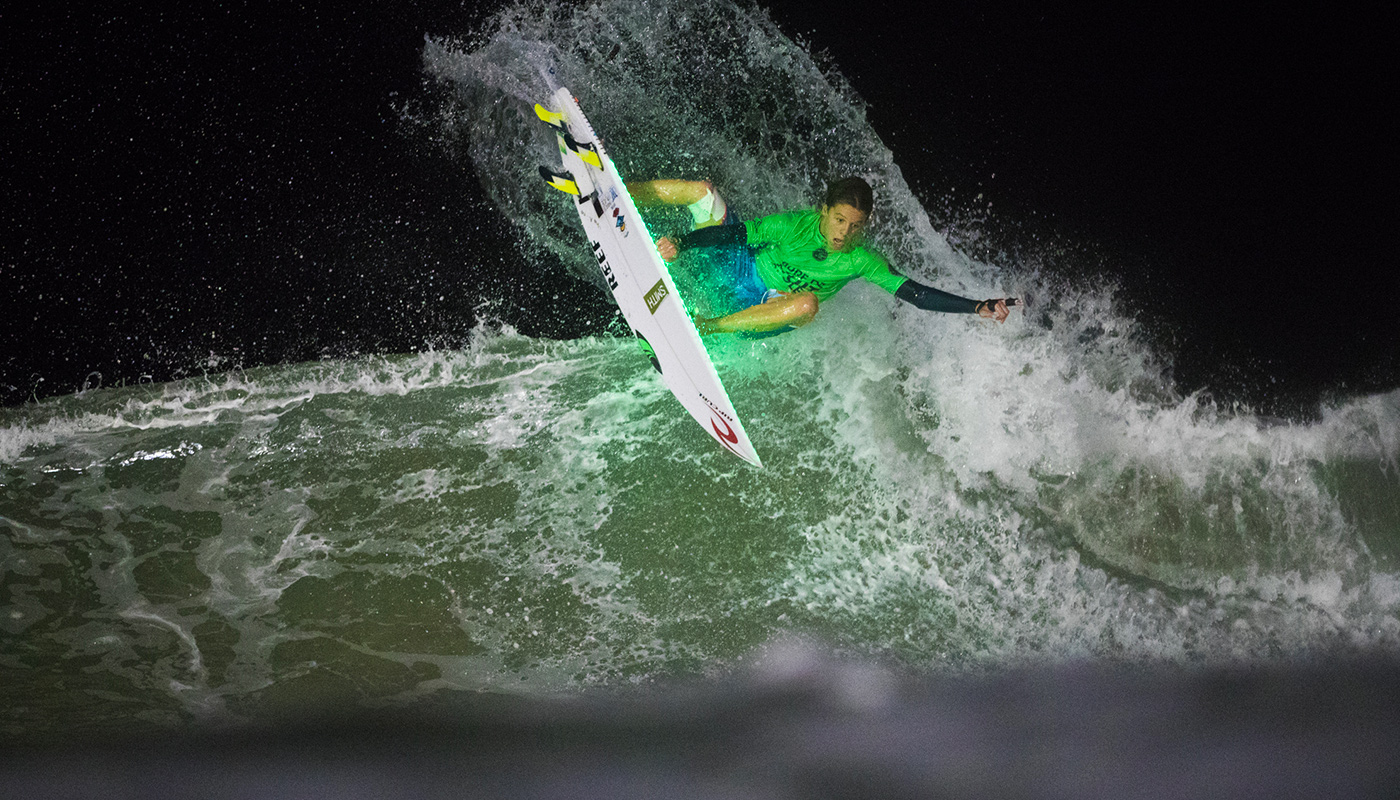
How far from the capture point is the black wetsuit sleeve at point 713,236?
159 inches

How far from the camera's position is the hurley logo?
3654 millimetres

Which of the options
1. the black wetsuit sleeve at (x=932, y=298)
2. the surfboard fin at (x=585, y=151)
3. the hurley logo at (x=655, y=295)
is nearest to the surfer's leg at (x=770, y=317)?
the hurley logo at (x=655, y=295)

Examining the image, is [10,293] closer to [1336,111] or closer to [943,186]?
[943,186]

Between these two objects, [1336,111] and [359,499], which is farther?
[1336,111]

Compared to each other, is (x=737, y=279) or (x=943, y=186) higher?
(x=943, y=186)

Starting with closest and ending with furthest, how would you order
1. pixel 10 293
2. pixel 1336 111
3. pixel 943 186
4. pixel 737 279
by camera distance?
1. pixel 10 293
2. pixel 737 279
3. pixel 943 186
4. pixel 1336 111

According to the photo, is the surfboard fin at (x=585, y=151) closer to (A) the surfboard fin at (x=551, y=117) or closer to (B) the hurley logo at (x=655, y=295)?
(A) the surfboard fin at (x=551, y=117)

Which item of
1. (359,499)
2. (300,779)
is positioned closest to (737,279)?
(359,499)

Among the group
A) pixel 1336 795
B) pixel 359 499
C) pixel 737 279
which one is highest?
pixel 737 279

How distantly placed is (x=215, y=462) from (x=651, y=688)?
267 centimetres

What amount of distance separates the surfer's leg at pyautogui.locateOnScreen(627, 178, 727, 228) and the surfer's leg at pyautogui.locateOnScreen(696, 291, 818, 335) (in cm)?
52

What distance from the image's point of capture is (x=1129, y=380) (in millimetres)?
4609

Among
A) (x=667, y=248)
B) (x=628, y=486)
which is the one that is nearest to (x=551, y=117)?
(x=667, y=248)

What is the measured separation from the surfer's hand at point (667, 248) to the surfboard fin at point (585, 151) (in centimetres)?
49
